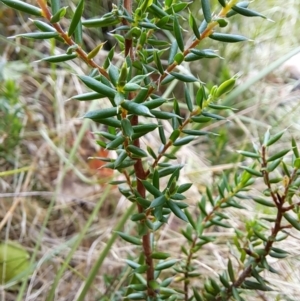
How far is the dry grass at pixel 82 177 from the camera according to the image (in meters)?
0.70

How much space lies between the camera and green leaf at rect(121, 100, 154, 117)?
286 millimetres

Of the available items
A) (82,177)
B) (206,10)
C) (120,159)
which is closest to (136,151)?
(120,159)

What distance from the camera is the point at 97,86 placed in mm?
294

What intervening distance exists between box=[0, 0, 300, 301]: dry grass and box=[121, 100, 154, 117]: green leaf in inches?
12.2

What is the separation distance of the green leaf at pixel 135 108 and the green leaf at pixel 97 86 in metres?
0.01

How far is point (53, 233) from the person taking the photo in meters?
0.81

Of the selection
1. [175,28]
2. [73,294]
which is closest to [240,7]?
[175,28]

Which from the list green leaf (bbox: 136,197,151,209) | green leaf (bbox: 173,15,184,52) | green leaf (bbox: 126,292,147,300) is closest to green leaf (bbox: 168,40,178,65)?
green leaf (bbox: 173,15,184,52)

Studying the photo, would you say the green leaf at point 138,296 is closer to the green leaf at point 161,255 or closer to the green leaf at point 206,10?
the green leaf at point 161,255

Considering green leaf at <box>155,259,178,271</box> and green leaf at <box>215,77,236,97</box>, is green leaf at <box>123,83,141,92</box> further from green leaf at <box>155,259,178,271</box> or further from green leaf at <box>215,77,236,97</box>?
green leaf at <box>155,259,178,271</box>

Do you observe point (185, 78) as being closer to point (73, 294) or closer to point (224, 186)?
point (224, 186)

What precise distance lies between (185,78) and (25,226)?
0.55 m

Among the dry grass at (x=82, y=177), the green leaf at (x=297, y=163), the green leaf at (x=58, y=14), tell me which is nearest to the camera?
the green leaf at (x=58, y=14)

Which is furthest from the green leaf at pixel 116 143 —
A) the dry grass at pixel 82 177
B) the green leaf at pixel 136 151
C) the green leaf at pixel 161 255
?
the dry grass at pixel 82 177
